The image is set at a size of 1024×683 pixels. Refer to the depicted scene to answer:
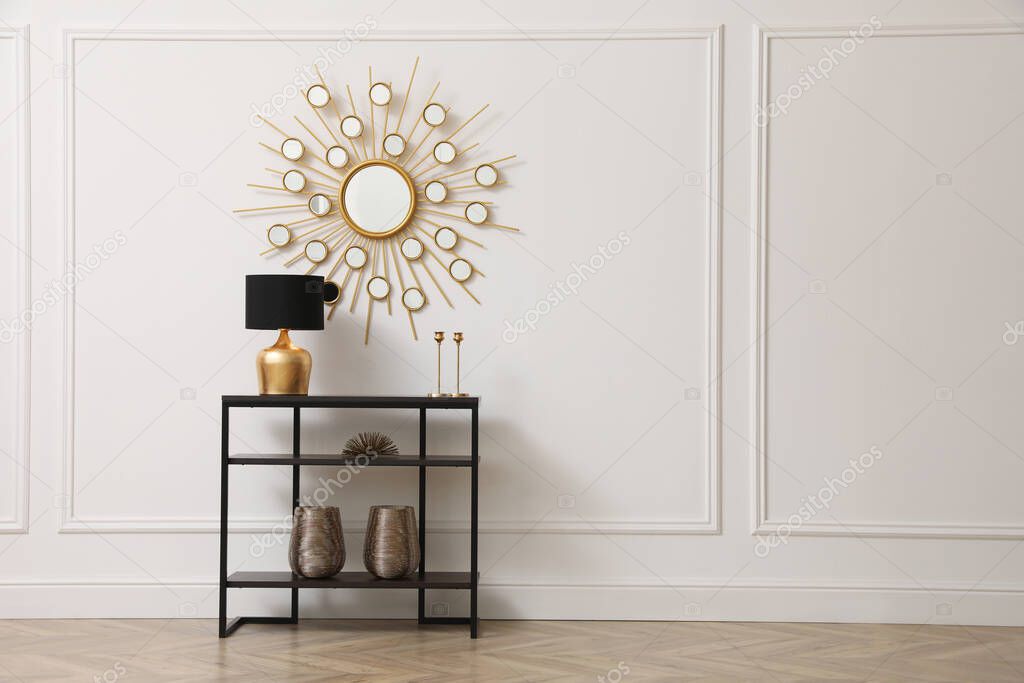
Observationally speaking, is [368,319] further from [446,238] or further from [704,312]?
[704,312]

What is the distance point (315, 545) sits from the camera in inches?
143

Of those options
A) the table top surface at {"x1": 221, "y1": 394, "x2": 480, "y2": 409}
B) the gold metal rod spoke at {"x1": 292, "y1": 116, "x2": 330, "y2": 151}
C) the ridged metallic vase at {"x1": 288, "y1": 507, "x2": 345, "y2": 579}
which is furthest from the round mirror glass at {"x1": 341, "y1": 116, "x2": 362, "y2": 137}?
the ridged metallic vase at {"x1": 288, "y1": 507, "x2": 345, "y2": 579}

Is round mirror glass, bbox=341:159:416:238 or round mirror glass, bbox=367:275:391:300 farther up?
round mirror glass, bbox=341:159:416:238

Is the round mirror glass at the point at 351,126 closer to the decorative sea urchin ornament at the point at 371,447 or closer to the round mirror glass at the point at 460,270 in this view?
the round mirror glass at the point at 460,270

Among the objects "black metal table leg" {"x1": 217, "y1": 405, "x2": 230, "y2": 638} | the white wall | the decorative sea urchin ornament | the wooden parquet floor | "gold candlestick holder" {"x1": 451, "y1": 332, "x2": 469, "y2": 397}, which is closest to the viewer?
the wooden parquet floor

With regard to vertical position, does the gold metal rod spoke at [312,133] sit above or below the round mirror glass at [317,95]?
below

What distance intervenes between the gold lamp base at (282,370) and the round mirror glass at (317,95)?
1078 mm

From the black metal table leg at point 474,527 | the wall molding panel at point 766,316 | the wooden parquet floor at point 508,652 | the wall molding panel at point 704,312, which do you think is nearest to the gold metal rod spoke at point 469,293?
the black metal table leg at point 474,527

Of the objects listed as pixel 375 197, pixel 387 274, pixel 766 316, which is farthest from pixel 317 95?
pixel 766 316

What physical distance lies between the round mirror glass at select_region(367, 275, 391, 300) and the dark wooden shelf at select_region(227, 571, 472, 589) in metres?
1.16

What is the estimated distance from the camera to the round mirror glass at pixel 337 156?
3977 millimetres

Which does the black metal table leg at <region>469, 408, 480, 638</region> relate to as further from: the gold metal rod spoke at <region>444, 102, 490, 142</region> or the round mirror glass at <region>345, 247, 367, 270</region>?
the gold metal rod spoke at <region>444, 102, 490, 142</region>

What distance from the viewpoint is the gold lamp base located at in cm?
364

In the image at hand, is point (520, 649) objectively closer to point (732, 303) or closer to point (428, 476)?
point (428, 476)
